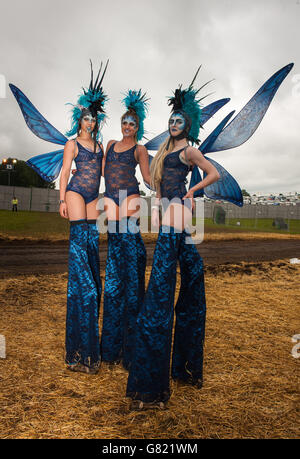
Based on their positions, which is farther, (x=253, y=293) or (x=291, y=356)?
(x=253, y=293)

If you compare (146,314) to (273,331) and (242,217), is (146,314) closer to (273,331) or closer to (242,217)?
(273,331)

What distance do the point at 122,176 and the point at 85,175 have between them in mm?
400

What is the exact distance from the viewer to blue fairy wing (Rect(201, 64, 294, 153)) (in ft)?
A: 8.78

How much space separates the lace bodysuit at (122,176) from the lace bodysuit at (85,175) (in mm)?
167

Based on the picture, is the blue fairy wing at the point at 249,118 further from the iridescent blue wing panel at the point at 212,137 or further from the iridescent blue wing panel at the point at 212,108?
the iridescent blue wing panel at the point at 212,108

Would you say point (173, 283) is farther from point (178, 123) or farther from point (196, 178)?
point (178, 123)

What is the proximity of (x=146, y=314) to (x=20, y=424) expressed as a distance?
1202 mm

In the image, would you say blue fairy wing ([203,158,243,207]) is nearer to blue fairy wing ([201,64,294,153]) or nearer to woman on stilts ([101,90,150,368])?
blue fairy wing ([201,64,294,153])

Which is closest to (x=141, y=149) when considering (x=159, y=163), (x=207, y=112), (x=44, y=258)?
(x=159, y=163)

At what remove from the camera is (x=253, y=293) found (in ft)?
21.3

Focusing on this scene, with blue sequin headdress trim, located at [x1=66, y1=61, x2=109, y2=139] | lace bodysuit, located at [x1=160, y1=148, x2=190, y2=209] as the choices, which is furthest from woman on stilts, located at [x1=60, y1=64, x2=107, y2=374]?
lace bodysuit, located at [x1=160, y1=148, x2=190, y2=209]

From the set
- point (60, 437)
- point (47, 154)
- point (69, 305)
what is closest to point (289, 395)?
point (60, 437)

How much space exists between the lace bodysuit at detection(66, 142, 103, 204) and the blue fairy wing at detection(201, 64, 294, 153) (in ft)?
3.87

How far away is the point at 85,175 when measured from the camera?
313 cm
